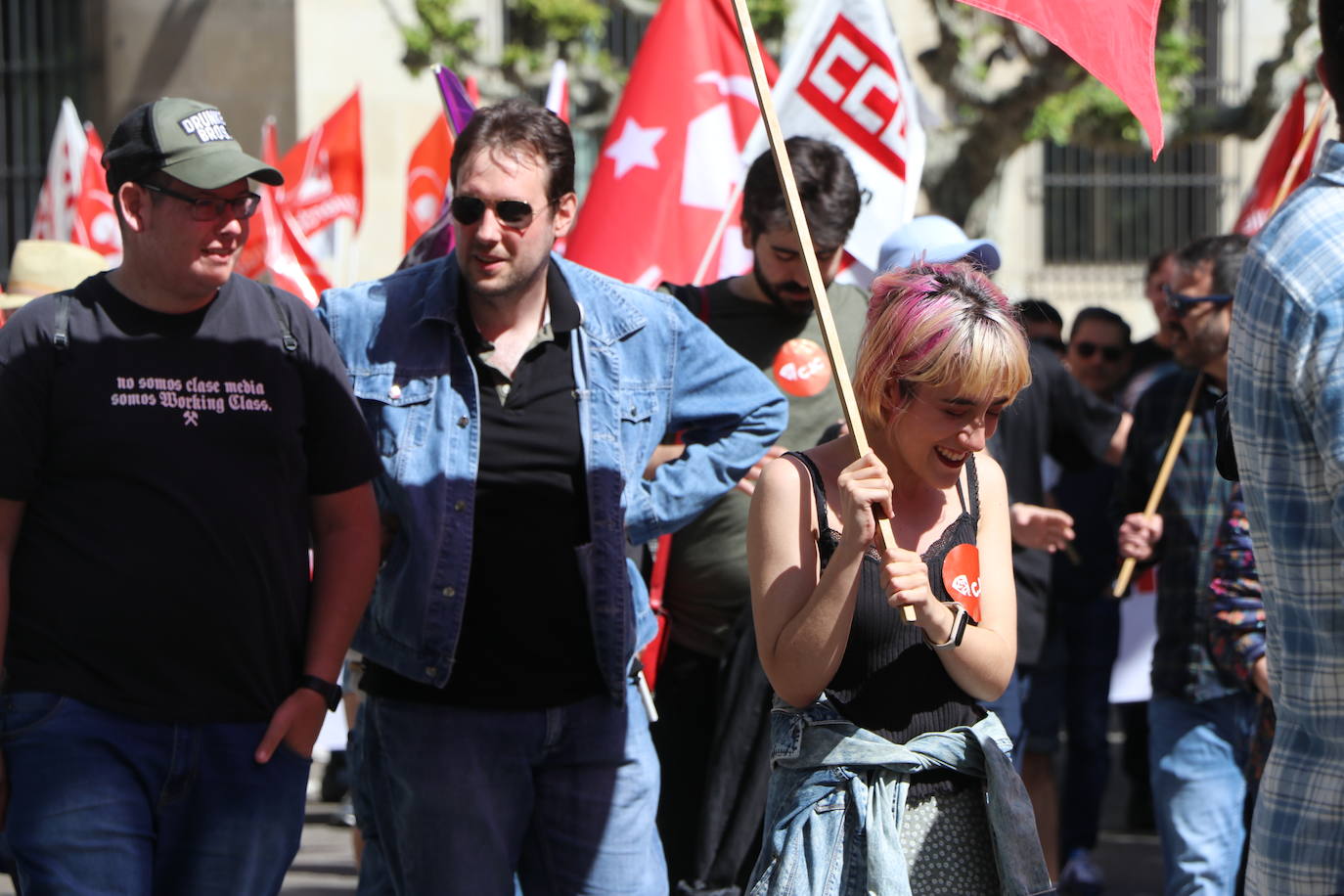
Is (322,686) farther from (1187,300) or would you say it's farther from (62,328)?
(1187,300)

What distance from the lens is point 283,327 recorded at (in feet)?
11.1

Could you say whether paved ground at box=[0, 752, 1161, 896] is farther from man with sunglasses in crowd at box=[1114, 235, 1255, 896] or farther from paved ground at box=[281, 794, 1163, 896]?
man with sunglasses in crowd at box=[1114, 235, 1255, 896]

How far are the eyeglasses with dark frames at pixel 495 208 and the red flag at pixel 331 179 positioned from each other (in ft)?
23.1

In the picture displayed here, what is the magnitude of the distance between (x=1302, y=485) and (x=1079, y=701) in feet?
15.7

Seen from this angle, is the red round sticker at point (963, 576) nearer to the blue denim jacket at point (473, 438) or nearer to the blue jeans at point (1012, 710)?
the blue denim jacket at point (473, 438)

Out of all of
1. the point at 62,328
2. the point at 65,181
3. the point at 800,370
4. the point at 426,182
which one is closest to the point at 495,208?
the point at 62,328

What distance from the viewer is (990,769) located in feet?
9.11

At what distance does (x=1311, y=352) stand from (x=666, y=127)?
4031 millimetres

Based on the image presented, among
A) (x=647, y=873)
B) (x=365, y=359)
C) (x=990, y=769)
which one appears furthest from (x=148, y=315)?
(x=990, y=769)

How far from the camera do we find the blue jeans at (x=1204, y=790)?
4801 mm

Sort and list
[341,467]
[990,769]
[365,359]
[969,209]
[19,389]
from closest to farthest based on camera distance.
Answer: [990,769], [19,389], [341,467], [365,359], [969,209]

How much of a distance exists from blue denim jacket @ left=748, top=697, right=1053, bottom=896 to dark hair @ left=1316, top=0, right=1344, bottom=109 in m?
1.06

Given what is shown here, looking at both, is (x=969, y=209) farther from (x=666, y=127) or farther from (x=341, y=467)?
(x=341, y=467)

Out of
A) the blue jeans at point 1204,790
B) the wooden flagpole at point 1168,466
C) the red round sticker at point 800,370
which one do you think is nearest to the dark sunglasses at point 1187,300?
the wooden flagpole at point 1168,466
